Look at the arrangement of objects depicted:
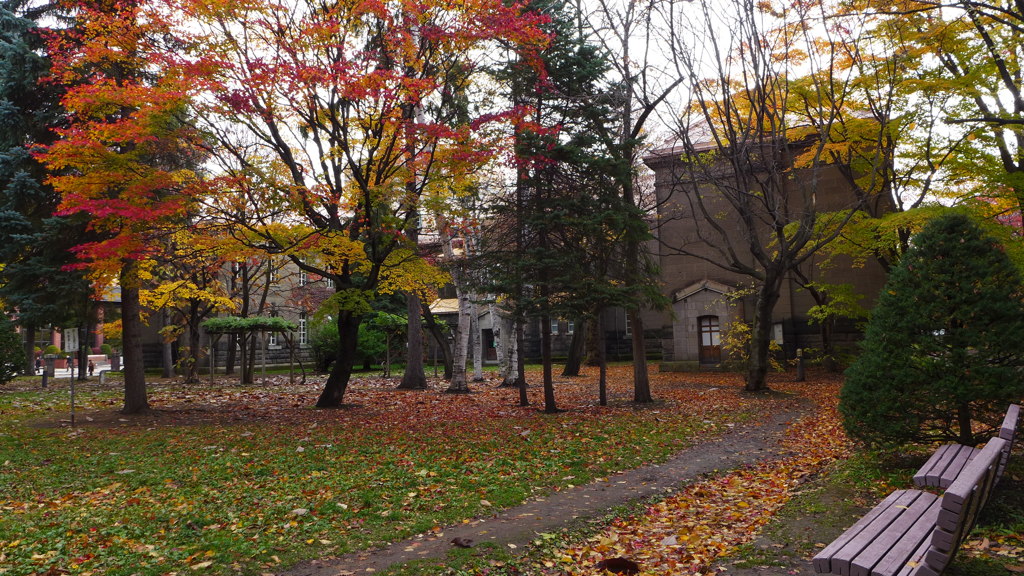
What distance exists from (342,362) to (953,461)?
1310 cm

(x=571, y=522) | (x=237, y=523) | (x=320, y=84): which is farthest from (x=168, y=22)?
(x=571, y=522)

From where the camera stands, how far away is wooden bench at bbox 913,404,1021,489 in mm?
4016

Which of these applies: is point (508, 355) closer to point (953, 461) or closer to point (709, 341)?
point (709, 341)

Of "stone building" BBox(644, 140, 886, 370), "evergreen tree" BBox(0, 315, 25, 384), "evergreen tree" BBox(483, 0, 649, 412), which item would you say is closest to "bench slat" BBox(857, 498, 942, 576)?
"evergreen tree" BBox(483, 0, 649, 412)

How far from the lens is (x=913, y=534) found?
364cm

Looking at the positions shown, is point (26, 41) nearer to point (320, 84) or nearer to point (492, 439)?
point (320, 84)

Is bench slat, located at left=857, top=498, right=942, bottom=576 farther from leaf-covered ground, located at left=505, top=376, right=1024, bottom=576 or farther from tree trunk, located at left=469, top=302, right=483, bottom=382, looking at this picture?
tree trunk, located at left=469, top=302, right=483, bottom=382

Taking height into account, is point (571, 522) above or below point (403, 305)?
below

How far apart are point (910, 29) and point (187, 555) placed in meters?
18.0

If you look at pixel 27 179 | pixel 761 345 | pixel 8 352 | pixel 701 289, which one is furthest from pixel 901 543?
pixel 701 289

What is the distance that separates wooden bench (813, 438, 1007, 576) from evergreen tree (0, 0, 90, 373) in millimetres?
18447

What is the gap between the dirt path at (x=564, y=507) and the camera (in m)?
5.02

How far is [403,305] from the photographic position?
111 feet

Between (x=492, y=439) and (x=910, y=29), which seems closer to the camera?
(x=492, y=439)
